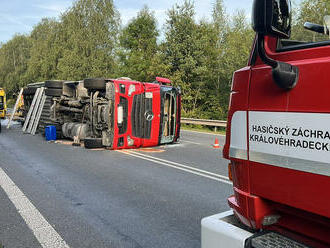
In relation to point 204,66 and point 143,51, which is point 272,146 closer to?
point 204,66

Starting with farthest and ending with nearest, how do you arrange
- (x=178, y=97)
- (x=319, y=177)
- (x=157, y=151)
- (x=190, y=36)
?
(x=190, y=36)
(x=178, y=97)
(x=157, y=151)
(x=319, y=177)

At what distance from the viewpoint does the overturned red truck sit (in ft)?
30.8

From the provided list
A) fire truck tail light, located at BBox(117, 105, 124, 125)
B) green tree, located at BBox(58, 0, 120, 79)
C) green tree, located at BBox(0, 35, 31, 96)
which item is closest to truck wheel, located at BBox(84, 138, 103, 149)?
fire truck tail light, located at BBox(117, 105, 124, 125)

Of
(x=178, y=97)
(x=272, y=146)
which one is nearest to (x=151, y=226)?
(x=272, y=146)

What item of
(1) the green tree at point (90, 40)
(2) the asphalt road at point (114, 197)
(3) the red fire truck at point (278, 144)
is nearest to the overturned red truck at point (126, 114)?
(2) the asphalt road at point (114, 197)

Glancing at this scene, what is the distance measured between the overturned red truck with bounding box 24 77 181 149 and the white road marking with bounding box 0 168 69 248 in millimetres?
4156

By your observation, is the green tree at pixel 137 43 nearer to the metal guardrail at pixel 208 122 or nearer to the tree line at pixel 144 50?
the tree line at pixel 144 50

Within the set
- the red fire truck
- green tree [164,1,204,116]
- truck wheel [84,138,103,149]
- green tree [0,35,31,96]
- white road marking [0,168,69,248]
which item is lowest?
white road marking [0,168,69,248]

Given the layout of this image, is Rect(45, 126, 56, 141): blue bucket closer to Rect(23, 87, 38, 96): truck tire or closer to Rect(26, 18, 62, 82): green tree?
Rect(23, 87, 38, 96): truck tire

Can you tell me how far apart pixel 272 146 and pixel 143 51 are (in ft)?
108

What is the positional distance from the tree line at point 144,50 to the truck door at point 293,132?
0.69m

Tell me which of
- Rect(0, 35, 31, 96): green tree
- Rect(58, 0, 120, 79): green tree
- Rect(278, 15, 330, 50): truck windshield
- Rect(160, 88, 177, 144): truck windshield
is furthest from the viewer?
Rect(0, 35, 31, 96): green tree

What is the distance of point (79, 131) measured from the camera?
36.3 ft

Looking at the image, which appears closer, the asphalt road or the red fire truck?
the red fire truck
